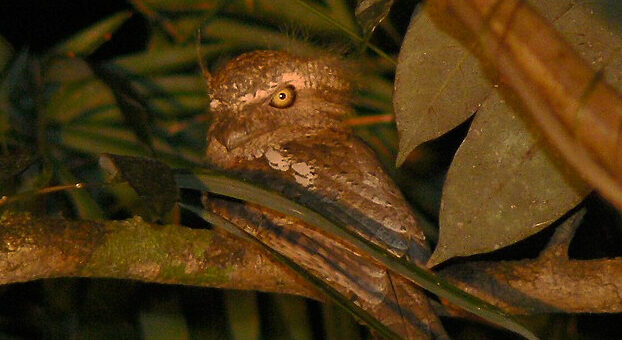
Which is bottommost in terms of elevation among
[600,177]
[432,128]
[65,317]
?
[65,317]

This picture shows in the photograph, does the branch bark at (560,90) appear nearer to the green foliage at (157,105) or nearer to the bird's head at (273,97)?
the green foliage at (157,105)

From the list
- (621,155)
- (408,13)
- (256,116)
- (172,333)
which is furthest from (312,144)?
(621,155)

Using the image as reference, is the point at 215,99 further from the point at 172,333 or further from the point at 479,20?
the point at 479,20

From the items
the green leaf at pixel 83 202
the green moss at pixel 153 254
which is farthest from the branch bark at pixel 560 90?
the green leaf at pixel 83 202

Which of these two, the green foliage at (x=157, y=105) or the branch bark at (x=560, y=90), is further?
the green foliage at (x=157, y=105)

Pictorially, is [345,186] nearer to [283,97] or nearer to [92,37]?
[283,97]

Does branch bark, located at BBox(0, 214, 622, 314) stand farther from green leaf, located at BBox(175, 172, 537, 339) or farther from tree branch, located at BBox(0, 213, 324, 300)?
green leaf, located at BBox(175, 172, 537, 339)
